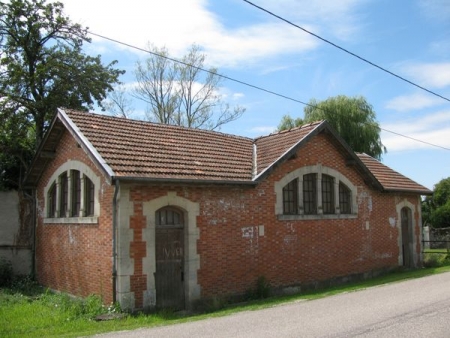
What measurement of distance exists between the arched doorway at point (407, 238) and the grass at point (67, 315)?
7.25 metres

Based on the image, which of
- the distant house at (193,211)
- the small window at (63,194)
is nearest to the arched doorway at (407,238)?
the distant house at (193,211)

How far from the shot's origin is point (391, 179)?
786 inches

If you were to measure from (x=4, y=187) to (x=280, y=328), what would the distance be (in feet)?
44.6

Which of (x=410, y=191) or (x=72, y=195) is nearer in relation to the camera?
(x=72, y=195)

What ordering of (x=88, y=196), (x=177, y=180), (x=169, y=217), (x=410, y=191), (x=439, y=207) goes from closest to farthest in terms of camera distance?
(x=177, y=180)
(x=169, y=217)
(x=88, y=196)
(x=410, y=191)
(x=439, y=207)

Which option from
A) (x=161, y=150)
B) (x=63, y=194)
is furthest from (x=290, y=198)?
(x=63, y=194)

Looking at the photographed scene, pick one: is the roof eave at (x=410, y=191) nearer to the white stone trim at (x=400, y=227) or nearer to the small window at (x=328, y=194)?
the white stone trim at (x=400, y=227)

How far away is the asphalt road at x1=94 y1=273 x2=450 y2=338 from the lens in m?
7.91

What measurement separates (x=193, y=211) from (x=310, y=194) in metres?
5.12

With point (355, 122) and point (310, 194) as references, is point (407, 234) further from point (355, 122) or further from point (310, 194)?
point (355, 122)

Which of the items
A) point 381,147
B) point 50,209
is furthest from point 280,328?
point 381,147

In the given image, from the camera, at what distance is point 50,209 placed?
15180 millimetres

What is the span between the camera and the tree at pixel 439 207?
38625mm

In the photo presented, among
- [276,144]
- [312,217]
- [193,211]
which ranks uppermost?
[276,144]
